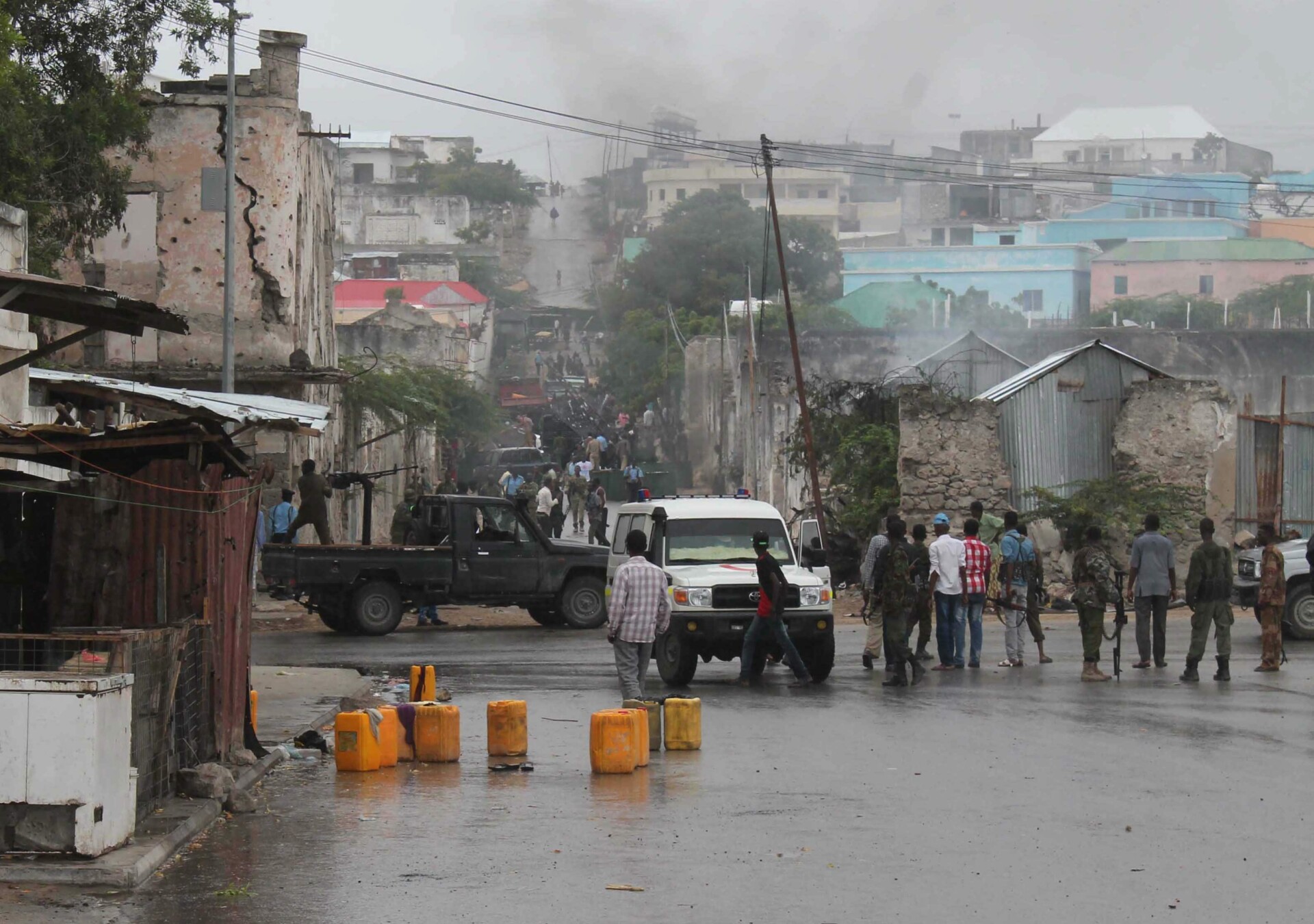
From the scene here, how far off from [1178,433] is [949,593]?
12798mm

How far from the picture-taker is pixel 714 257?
296ft

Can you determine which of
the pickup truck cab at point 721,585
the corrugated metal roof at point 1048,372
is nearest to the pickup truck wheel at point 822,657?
the pickup truck cab at point 721,585

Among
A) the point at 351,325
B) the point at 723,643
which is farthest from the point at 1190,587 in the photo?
the point at 351,325

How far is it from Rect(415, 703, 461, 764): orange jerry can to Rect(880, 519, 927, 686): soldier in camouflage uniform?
6109mm

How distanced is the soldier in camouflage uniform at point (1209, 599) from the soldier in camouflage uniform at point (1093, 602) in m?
0.89

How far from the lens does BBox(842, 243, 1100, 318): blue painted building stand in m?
97.5

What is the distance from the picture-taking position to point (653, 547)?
18312 mm

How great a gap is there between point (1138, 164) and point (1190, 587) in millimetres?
139745

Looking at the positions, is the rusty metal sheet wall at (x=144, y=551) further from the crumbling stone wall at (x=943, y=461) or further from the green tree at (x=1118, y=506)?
the green tree at (x=1118, y=506)

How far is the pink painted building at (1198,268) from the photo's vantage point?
96.4 m

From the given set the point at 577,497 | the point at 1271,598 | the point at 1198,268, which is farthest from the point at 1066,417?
the point at 1198,268

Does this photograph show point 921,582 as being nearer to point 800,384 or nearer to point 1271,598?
point 1271,598

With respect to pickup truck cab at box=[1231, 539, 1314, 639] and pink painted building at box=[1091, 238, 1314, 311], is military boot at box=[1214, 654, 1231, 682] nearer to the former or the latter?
pickup truck cab at box=[1231, 539, 1314, 639]

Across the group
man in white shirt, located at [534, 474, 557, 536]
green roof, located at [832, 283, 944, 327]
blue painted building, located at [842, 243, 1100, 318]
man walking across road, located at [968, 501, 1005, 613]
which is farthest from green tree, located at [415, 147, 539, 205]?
man walking across road, located at [968, 501, 1005, 613]
